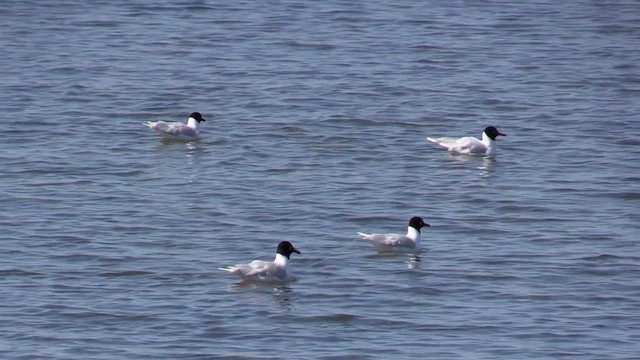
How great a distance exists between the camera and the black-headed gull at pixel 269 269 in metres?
20.2

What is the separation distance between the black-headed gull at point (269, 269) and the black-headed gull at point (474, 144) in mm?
7461

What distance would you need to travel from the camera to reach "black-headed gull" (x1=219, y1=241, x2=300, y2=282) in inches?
794

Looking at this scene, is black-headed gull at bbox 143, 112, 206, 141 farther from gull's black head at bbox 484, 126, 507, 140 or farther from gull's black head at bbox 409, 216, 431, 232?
gull's black head at bbox 409, 216, 431, 232

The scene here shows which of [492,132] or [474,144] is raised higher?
[492,132]

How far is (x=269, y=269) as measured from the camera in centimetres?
2028

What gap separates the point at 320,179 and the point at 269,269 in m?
5.97

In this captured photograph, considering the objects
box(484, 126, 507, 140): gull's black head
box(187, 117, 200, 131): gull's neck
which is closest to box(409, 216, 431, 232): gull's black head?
box(484, 126, 507, 140): gull's black head

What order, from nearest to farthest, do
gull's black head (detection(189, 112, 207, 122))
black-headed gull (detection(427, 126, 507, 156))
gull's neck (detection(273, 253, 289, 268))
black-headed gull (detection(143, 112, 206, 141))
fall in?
gull's neck (detection(273, 253, 289, 268)) → black-headed gull (detection(427, 126, 507, 156)) → black-headed gull (detection(143, 112, 206, 141)) → gull's black head (detection(189, 112, 207, 122))

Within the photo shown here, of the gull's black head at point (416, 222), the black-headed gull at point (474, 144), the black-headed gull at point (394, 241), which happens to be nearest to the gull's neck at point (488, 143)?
the black-headed gull at point (474, 144)

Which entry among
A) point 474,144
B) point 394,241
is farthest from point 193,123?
A: point 394,241


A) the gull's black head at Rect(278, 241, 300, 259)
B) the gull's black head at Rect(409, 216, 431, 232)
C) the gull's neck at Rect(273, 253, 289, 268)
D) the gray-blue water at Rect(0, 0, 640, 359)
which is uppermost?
the gull's black head at Rect(278, 241, 300, 259)

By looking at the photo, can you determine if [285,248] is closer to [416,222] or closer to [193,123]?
[416,222]

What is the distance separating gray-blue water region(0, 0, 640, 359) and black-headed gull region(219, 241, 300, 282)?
0.19 meters

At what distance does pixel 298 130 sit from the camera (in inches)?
1160
